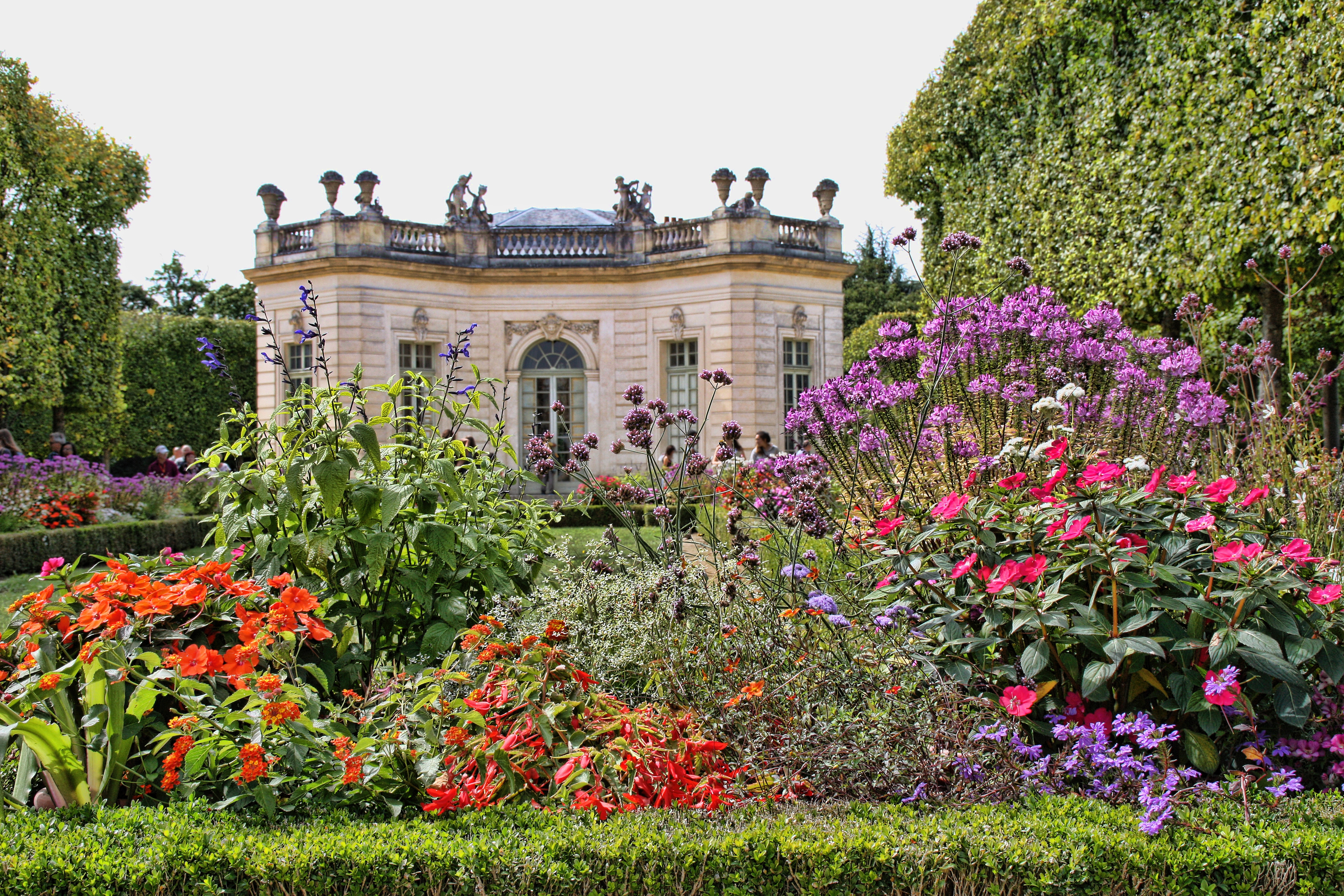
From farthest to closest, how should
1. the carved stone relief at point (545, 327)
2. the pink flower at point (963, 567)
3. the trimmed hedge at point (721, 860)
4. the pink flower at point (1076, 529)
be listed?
1. the carved stone relief at point (545, 327)
2. the pink flower at point (963, 567)
3. the pink flower at point (1076, 529)
4. the trimmed hedge at point (721, 860)

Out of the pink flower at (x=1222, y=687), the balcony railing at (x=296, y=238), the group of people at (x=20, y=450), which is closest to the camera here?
the pink flower at (x=1222, y=687)

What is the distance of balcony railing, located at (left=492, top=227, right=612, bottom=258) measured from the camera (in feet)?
63.3

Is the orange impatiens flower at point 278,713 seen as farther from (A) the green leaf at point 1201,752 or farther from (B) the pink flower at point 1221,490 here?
(B) the pink flower at point 1221,490

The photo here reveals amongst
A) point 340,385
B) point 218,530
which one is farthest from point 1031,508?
point 218,530

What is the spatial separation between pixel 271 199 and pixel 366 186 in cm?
235

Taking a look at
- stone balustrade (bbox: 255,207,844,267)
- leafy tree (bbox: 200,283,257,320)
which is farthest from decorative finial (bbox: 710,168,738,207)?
leafy tree (bbox: 200,283,257,320)

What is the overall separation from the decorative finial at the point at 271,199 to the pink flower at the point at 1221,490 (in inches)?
773

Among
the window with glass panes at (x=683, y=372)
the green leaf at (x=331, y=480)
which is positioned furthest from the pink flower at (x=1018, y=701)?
the window with glass panes at (x=683, y=372)

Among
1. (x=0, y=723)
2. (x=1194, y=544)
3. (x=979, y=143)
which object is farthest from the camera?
(x=979, y=143)

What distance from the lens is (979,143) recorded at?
14.2m

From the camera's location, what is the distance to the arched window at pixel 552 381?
1928 centimetres

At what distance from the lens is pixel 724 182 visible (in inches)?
727

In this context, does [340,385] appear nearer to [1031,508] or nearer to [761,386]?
[1031,508]

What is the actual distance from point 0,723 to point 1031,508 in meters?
2.72
